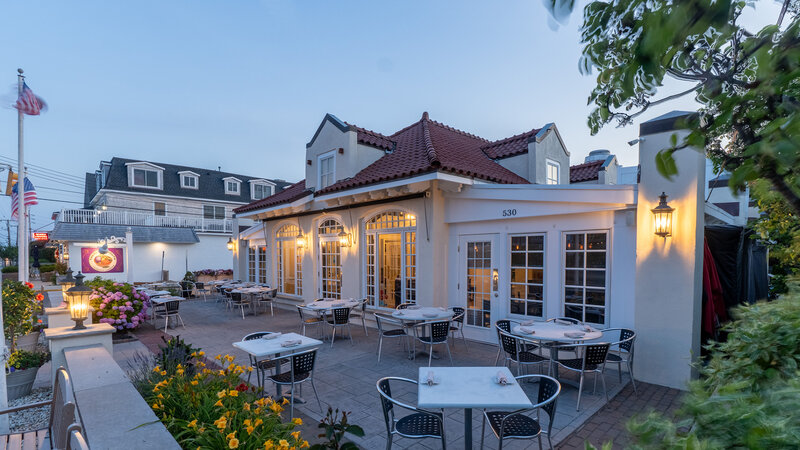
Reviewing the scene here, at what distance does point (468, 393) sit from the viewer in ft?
10.2

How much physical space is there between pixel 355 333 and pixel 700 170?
25.3 ft

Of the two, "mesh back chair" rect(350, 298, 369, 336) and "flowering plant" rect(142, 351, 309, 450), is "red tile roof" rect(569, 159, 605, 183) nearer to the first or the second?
"mesh back chair" rect(350, 298, 369, 336)

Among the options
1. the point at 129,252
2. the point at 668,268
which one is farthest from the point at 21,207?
the point at 668,268

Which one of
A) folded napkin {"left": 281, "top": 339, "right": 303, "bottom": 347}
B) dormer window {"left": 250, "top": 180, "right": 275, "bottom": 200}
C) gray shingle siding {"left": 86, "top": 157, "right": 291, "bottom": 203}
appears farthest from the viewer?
dormer window {"left": 250, "top": 180, "right": 275, "bottom": 200}

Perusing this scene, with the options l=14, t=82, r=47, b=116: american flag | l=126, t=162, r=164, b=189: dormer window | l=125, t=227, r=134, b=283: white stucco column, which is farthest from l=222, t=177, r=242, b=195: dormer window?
l=14, t=82, r=47, b=116: american flag

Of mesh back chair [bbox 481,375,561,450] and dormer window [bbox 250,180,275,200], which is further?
dormer window [bbox 250,180,275,200]

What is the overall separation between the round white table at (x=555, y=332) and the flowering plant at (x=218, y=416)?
12.0 ft

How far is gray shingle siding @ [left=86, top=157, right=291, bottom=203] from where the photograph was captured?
22.1 metres

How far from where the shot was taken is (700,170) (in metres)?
4.98

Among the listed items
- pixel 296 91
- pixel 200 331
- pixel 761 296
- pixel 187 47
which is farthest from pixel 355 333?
pixel 296 91

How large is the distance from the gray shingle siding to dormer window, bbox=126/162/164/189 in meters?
0.31

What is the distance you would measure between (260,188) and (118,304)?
2295 cm

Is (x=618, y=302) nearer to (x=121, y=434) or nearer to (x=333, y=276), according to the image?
(x=121, y=434)

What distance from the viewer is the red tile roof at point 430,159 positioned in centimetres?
766
